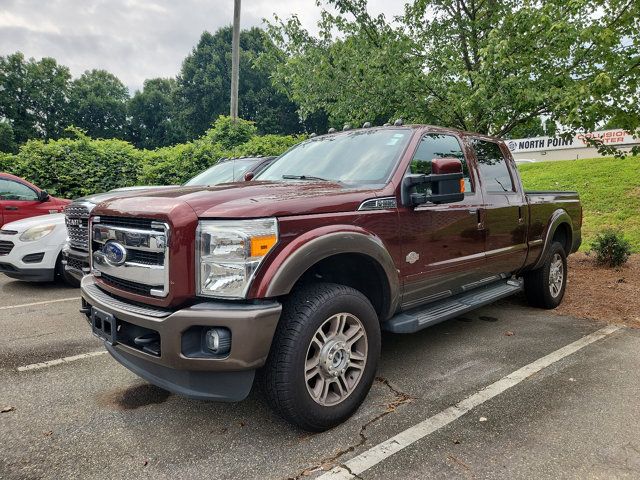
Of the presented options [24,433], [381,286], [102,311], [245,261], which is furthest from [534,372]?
[24,433]

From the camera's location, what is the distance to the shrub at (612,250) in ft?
23.8

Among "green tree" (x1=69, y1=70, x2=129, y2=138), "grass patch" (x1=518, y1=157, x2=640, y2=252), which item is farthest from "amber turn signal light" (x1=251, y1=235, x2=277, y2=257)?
"green tree" (x1=69, y1=70, x2=129, y2=138)

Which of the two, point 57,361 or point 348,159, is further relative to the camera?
point 57,361

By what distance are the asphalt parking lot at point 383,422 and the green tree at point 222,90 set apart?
39385mm

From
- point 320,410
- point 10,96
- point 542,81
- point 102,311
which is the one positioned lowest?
point 320,410

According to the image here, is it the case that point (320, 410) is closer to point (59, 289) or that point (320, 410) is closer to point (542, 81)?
point (59, 289)

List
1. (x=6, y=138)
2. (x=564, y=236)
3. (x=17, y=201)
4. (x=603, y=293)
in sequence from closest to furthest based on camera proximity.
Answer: (x=564, y=236) < (x=603, y=293) < (x=17, y=201) < (x=6, y=138)

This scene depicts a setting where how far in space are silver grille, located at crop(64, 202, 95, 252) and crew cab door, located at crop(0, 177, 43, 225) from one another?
3316mm

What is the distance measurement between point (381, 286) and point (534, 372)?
4.98ft

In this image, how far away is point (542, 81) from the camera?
6.44 metres

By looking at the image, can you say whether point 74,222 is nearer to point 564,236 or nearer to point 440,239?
point 440,239

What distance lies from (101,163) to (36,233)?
5.52 m

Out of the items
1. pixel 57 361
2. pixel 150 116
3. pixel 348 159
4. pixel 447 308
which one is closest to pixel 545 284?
pixel 447 308

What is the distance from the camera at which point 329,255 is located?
263 cm
